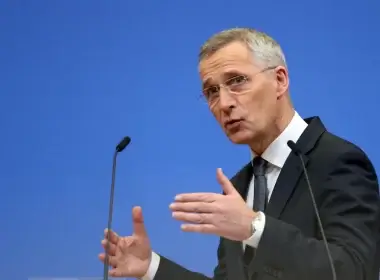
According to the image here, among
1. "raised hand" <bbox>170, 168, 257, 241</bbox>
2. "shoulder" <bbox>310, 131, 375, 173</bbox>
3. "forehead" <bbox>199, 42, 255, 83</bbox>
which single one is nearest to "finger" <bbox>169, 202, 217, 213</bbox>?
"raised hand" <bbox>170, 168, 257, 241</bbox>

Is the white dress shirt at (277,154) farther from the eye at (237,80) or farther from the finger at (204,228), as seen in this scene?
the finger at (204,228)

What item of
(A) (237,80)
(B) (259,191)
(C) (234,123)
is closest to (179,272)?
(B) (259,191)

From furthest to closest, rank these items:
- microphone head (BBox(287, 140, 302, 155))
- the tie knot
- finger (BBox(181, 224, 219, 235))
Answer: the tie knot < microphone head (BBox(287, 140, 302, 155)) < finger (BBox(181, 224, 219, 235))

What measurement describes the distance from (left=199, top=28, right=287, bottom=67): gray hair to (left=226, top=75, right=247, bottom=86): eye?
0.25 ft

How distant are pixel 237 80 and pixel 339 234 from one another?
1.62 feet

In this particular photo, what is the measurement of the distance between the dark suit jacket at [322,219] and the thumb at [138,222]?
0.50 feet

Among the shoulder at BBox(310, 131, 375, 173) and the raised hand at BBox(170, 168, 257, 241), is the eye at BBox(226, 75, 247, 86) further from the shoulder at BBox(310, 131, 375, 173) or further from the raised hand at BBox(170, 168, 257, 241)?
the raised hand at BBox(170, 168, 257, 241)

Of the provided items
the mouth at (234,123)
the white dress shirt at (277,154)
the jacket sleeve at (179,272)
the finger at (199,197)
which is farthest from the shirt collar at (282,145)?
the finger at (199,197)

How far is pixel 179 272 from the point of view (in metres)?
1.70

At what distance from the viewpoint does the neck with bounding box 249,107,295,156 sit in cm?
162

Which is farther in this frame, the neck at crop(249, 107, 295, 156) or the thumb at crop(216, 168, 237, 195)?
the neck at crop(249, 107, 295, 156)

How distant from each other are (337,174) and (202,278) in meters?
0.51

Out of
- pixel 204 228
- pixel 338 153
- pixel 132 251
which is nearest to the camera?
pixel 204 228

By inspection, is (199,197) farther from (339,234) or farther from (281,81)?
(281,81)
